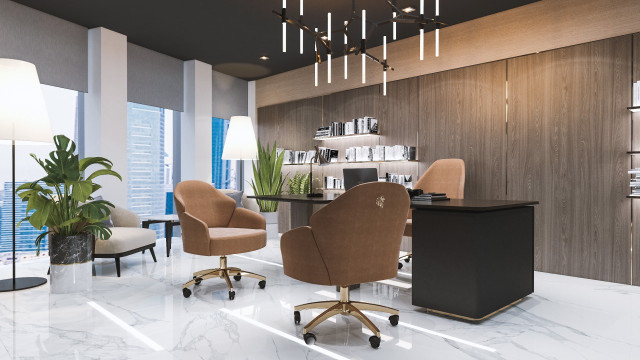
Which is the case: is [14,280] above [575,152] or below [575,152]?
below

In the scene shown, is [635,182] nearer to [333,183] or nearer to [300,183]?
[333,183]

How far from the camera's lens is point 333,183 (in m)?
6.36

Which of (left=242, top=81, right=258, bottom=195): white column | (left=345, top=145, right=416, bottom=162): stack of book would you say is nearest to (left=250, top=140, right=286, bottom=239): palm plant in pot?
(left=242, top=81, right=258, bottom=195): white column

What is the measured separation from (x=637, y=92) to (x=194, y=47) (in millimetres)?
5568

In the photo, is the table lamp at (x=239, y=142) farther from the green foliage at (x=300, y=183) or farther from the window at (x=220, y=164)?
the window at (x=220, y=164)

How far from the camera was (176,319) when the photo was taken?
2.77 m

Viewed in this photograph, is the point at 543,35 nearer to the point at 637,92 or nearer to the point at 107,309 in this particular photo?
the point at 637,92

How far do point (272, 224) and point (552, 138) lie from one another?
167 inches

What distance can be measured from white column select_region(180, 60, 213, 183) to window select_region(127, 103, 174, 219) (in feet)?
0.86

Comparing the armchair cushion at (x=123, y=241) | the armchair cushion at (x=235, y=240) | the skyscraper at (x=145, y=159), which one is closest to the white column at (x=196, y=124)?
the skyscraper at (x=145, y=159)

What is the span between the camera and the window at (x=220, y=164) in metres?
7.44

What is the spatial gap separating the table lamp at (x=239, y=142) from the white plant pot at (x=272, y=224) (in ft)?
5.12

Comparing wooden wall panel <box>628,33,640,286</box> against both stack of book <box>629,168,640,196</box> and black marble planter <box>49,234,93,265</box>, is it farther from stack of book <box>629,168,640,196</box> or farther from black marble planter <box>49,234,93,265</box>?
black marble planter <box>49,234,93,265</box>

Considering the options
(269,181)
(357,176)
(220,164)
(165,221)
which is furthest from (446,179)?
(220,164)
